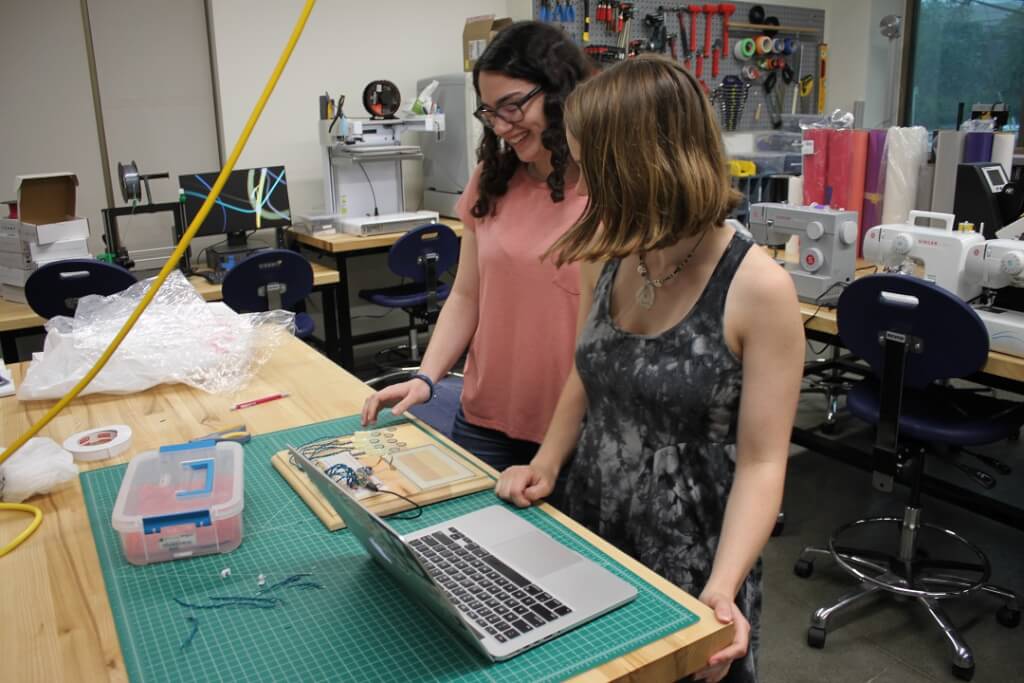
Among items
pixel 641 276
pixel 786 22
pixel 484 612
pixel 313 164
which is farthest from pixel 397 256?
pixel 786 22

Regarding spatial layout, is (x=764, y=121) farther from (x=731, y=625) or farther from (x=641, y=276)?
(x=731, y=625)

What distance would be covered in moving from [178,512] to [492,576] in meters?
0.41

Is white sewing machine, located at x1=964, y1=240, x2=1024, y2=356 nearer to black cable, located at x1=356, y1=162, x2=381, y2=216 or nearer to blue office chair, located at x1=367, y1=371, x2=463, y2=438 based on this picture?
blue office chair, located at x1=367, y1=371, x2=463, y2=438

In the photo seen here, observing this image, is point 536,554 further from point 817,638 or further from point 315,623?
point 817,638

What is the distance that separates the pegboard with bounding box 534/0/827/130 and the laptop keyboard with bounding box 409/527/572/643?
4.29 m

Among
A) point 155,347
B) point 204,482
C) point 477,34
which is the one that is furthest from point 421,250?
point 204,482

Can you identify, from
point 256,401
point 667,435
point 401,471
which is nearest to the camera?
point 667,435

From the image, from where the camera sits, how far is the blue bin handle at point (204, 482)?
110cm

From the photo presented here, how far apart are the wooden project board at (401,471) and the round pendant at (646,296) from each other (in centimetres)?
35

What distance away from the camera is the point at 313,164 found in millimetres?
4605

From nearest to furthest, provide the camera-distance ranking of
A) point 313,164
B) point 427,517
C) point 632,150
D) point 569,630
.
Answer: point 569,630
point 632,150
point 427,517
point 313,164

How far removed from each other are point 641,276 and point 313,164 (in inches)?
149

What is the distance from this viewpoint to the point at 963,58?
5527 millimetres

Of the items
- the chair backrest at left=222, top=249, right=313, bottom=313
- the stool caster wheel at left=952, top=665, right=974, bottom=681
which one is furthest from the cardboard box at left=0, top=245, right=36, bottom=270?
the stool caster wheel at left=952, top=665, right=974, bottom=681
